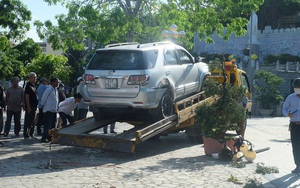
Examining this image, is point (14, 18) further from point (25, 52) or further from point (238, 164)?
point (238, 164)

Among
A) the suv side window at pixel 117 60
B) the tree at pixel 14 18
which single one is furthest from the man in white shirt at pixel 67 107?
the tree at pixel 14 18

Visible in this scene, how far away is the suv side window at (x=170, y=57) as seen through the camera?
11.6m

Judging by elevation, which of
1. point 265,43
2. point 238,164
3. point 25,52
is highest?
point 265,43

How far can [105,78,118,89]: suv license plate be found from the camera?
10.8 meters

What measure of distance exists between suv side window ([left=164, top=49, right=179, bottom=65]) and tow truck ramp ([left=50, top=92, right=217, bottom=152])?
3.05ft

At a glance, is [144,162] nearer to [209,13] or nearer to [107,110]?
[107,110]

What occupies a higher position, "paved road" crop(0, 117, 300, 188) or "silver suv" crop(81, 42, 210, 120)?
"silver suv" crop(81, 42, 210, 120)

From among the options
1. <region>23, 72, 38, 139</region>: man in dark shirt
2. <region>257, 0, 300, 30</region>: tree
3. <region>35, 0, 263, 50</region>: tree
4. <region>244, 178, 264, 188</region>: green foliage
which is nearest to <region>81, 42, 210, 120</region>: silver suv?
<region>23, 72, 38, 139</region>: man in dark shirt

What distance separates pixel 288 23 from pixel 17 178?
65040 mm

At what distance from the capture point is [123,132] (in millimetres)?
10695

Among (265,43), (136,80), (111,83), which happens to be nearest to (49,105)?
(111,83)

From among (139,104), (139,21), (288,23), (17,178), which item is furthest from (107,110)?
(288,23)

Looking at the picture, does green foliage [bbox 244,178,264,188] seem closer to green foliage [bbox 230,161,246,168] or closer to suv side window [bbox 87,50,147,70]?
green foliage [bbox 230,161,246,168]

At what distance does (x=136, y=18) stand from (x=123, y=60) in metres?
9.04
